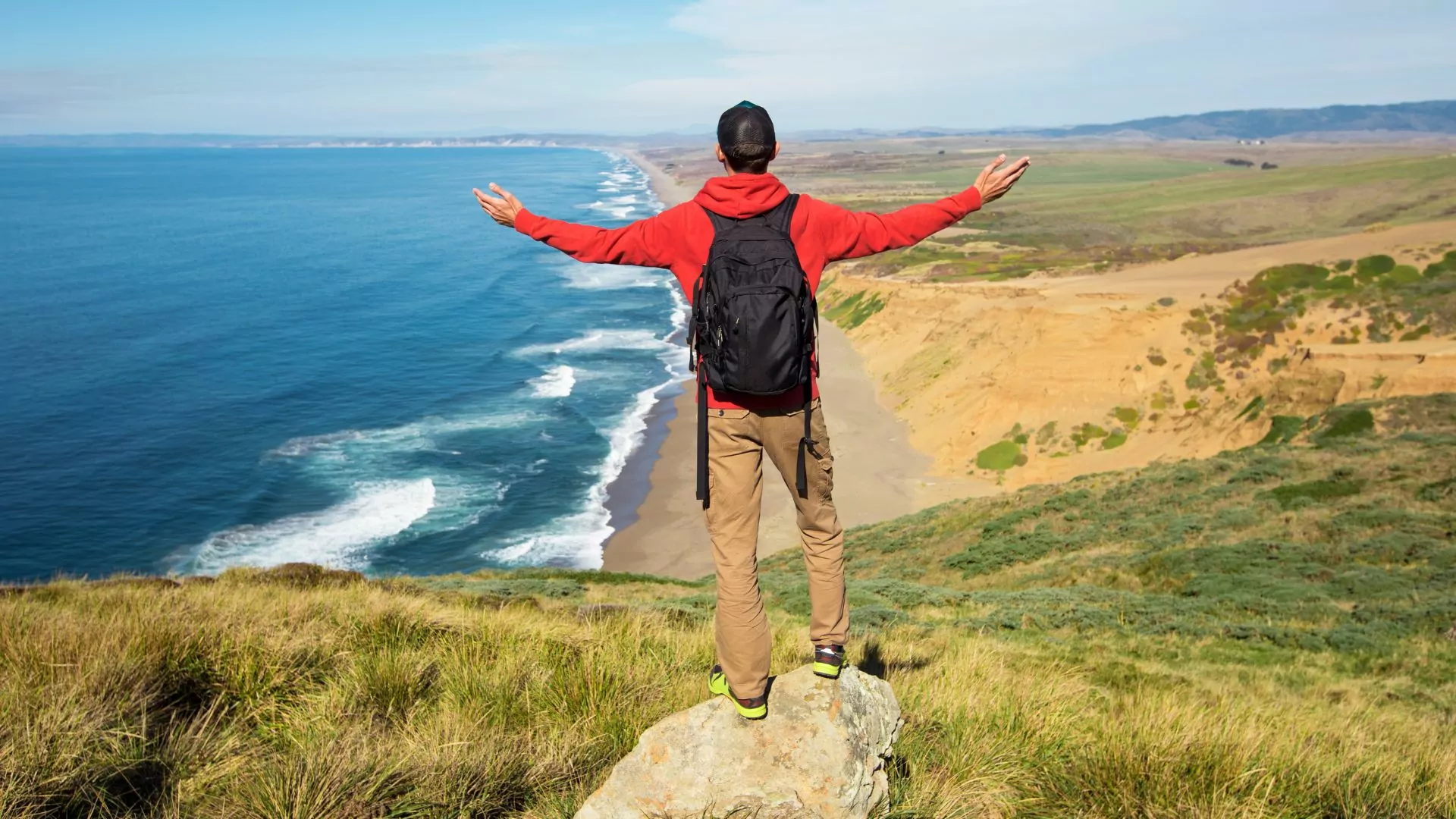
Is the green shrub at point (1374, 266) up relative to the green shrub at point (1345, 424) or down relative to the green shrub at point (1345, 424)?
up

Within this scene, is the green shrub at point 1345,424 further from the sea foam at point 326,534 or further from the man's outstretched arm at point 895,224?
the sea foam at point 326,534

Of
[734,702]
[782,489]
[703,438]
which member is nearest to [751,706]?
[734,702]

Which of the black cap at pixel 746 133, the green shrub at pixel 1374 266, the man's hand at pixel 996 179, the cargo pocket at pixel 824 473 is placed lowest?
the green shrub at pixel 1374 266

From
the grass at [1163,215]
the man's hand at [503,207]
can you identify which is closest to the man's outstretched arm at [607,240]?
the man's hand at [503,207]

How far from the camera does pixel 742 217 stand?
12.3ft

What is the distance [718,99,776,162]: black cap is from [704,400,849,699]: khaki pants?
112cm

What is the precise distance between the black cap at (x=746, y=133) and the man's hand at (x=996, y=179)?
101 centimetres

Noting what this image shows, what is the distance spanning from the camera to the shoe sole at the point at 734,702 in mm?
3777

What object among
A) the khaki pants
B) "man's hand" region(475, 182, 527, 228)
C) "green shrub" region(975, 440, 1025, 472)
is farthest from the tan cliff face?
"man's hand" region(475, 182, 527, 228)

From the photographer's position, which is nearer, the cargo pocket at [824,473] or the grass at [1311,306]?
the cargo pocket at [824,473]

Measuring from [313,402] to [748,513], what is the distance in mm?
42116

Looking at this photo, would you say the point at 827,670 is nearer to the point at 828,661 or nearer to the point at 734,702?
the point at 828,661

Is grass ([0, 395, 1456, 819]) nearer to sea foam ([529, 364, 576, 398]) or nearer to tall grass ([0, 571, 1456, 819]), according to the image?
tall grass ([0, 571, 1456, 819])

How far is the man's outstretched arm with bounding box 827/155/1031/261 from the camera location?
3869mm
